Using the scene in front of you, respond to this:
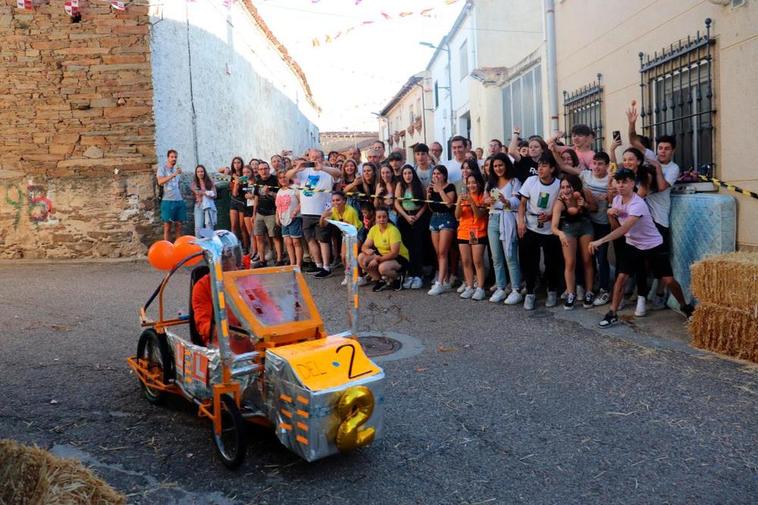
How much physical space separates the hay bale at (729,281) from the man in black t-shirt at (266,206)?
712cm

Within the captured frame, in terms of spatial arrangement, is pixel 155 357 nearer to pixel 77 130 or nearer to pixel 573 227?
pixel 573 227

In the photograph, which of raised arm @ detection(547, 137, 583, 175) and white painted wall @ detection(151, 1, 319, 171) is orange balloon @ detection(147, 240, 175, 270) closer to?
raised arm @ detection(547, 137, 583, 175)

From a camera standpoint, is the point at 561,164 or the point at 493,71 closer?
the point at 561,164

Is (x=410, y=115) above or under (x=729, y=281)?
above

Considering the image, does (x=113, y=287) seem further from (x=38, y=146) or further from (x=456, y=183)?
(x=456, y=183)

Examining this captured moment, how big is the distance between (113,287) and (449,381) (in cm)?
658

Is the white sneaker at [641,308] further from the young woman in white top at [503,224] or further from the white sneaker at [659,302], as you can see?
the young woman in white top at [503,224]

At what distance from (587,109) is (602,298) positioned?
4094 mm

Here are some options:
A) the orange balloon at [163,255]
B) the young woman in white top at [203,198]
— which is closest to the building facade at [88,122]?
the young woman in white top at [203,198]

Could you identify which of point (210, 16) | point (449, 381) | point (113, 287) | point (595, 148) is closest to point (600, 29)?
point (595, 148)

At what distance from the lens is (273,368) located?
12.6 ft


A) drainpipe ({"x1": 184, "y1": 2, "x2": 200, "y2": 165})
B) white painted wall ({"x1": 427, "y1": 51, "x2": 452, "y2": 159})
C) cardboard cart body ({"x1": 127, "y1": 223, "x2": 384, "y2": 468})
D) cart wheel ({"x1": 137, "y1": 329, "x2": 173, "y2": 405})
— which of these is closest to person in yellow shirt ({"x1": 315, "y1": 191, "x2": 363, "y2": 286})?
cart wheel ({"x1": 137, "y1": 329, "x2": 173, "y2": 405})

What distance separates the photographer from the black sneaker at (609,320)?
22.4 ft

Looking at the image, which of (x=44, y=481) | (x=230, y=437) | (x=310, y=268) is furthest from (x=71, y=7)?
(x=44, y=481)
